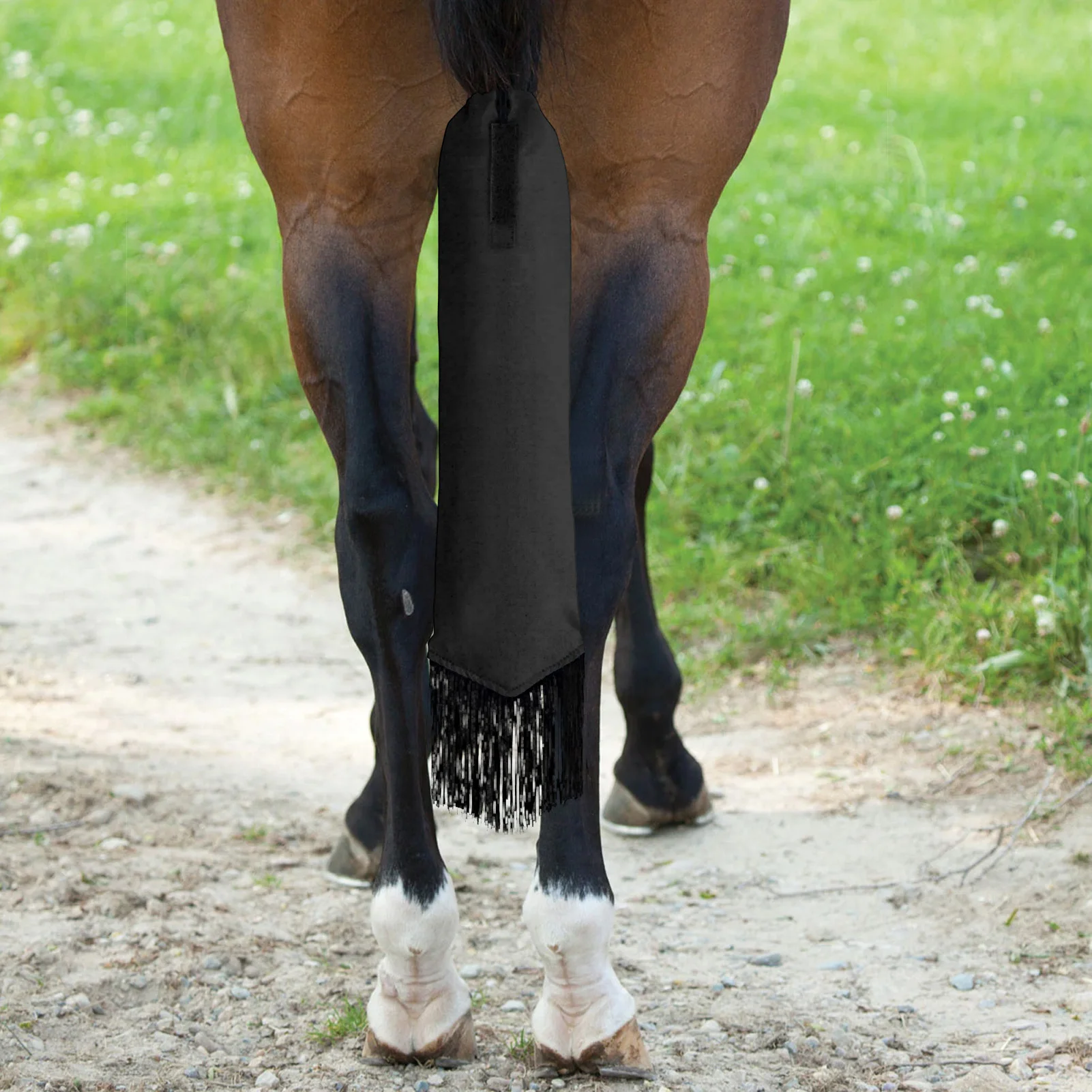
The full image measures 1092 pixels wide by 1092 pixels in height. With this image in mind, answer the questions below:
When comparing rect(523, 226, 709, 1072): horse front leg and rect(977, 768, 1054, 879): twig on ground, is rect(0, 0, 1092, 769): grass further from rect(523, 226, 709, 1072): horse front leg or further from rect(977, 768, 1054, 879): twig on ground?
rect(523, 226, 709, 1072): horse front leg

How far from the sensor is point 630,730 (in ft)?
9.83

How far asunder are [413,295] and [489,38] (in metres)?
0.40

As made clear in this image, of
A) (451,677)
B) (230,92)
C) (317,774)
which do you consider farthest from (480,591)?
(230,92)

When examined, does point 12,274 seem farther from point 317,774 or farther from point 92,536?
point 317,774

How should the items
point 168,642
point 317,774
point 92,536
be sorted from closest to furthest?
point 317,774
point 168,642
point 92,536

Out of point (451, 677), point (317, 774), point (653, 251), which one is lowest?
point (317, 774)

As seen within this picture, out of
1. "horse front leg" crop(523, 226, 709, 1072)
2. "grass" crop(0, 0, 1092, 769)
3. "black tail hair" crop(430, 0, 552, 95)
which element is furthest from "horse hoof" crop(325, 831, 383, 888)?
"black tail hair" crop(430, 0, 552, 95)

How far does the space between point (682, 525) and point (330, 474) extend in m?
1.33

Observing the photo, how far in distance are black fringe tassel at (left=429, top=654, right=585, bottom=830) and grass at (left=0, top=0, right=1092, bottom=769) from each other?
146 centimetres

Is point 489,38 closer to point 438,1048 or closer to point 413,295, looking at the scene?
point 413,295

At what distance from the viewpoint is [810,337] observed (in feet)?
16.0

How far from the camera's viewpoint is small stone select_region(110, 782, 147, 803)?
2.99 metres

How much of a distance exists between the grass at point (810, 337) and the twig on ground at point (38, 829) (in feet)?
5.21

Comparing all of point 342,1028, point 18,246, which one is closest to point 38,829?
point 342,1028
